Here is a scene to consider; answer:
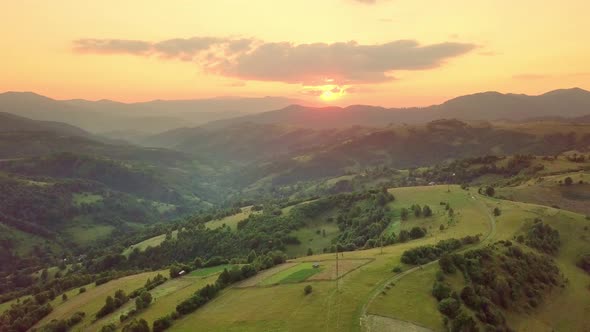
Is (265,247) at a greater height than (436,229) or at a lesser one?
lesser

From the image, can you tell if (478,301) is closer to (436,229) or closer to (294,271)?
(294,271)

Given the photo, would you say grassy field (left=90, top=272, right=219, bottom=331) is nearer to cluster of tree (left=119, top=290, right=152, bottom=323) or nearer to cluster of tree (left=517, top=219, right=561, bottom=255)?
cluster of tree (left=119, top=290, right=152, bottom=323)

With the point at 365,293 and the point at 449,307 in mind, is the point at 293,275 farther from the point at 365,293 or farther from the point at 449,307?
the point at 449,307

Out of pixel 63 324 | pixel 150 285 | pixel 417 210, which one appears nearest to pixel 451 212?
pixel 417 210

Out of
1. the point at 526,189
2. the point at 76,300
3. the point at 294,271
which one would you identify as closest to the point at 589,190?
the point at 526,189

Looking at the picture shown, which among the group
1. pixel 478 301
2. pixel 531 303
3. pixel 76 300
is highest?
pixel 478 301

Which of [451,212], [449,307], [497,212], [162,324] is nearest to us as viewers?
[449,307]
